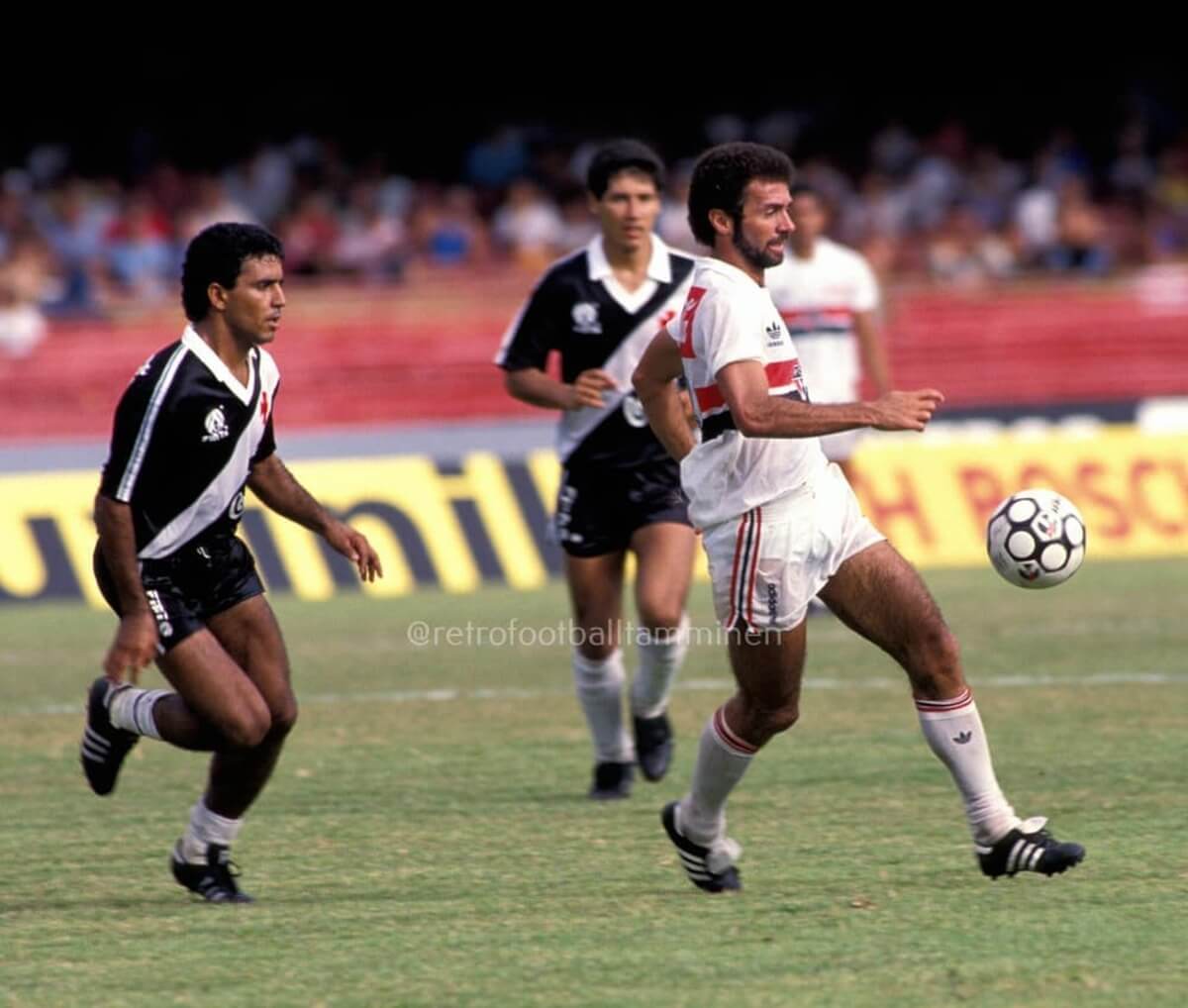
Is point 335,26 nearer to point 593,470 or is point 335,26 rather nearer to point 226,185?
point 226,185

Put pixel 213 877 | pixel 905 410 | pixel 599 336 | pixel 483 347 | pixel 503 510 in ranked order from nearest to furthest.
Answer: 1. pixel 905 410
2. pixel 213 877
3. pixel 599 336
4. pixel 503 510
5. pixel 483 347

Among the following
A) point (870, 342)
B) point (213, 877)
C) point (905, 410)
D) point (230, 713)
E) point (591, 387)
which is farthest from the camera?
point (870, 342)

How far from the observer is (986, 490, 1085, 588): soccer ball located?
7016mm

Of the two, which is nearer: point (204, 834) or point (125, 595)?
point (125, 595)

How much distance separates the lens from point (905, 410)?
591 cm

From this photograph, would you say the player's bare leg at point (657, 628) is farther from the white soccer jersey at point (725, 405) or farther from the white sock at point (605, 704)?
the white soccer jersey at point (725, 405)

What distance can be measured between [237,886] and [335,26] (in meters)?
20.7

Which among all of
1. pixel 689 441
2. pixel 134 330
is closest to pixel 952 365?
pixel 134 330

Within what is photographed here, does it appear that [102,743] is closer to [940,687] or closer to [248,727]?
[248,727]

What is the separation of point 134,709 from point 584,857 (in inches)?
58.4

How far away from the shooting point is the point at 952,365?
19875mm

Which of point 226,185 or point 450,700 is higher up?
point 226,185

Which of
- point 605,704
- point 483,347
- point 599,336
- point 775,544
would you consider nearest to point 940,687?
point 775,544

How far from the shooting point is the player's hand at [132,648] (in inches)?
241
